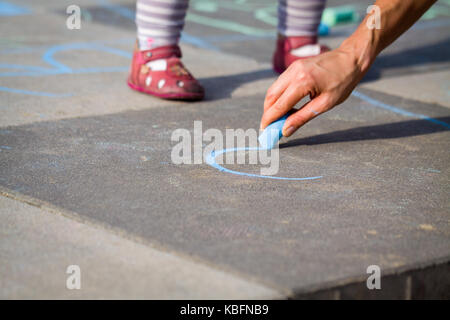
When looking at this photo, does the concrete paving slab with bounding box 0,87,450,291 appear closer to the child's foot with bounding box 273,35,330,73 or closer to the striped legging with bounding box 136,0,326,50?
the striped legging with bounding box 136,0,326,50

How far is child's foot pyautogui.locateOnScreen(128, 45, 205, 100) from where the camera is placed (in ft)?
9.28

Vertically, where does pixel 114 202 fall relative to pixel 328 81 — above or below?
below

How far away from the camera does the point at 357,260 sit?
1518 mm

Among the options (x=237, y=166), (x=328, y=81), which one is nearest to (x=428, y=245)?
(x=328, y=81)

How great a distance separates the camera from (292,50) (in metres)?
3.38

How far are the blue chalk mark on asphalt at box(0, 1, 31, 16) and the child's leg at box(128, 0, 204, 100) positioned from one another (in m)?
2.07

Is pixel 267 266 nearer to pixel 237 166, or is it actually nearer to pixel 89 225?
pixel 89 225

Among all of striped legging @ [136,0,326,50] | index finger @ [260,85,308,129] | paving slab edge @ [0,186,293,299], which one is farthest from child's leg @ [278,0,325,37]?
paving slab edge @ [0,186,293,299]

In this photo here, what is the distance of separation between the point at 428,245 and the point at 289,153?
29.1 inches

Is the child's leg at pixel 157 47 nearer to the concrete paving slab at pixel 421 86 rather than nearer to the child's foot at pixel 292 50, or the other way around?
the child's foot at pixel 292 50

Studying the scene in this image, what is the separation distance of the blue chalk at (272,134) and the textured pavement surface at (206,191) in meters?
0.08

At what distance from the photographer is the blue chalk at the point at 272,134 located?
210 centimetres

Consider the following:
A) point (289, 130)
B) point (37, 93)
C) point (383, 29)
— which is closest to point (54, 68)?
point (37, 93)

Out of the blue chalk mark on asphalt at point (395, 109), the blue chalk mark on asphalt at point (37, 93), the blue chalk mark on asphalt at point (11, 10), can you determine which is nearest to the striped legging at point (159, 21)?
the blue chalk mark on asphalt at point (37, 93)
